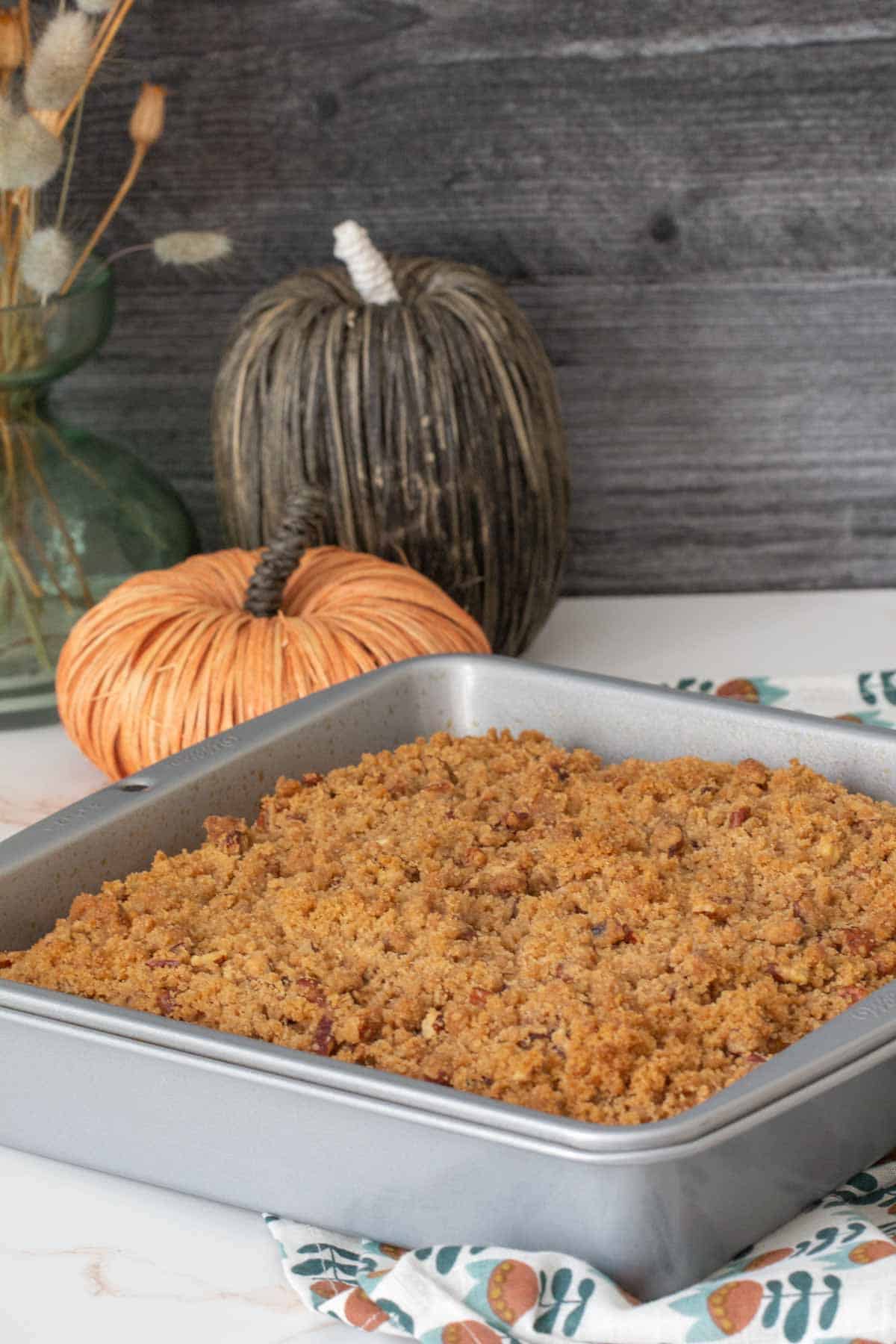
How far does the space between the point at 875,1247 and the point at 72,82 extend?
2.74 ft

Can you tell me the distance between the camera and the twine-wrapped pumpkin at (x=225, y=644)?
1.06m

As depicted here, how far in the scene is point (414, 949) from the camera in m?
0.73

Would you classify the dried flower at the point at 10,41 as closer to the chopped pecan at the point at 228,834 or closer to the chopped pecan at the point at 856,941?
the chopped pecan at the point at 228,834

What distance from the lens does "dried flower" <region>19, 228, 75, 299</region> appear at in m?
1.12

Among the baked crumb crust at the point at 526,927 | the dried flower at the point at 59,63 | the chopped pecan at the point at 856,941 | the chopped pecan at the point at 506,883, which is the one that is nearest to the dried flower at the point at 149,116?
the dried flower at the point at 59,63

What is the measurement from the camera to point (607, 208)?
4.60 ft

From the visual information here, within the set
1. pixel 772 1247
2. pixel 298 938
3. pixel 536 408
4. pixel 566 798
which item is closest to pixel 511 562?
pixel 536 408

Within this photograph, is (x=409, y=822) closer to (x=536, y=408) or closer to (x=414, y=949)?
(x=414, y=949)

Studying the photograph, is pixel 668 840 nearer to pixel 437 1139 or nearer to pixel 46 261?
pixel 437 1139

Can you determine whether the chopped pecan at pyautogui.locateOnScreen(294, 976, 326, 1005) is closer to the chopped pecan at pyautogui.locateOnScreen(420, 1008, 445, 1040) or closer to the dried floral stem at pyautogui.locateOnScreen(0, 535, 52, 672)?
the chopped pecan at pyautogui.locateOnScreen(420, 1008, 445, 1040)

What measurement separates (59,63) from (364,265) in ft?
0.77

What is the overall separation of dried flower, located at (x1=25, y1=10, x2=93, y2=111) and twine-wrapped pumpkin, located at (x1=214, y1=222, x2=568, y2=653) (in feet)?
0.64

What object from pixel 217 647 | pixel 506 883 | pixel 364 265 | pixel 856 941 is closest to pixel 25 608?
pixel 217 647

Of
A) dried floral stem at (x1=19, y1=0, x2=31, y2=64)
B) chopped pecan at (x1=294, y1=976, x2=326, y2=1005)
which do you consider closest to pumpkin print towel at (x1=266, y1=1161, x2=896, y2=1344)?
chopped pecan at (x1=294, y1=976, x2=326, y2=1005)
